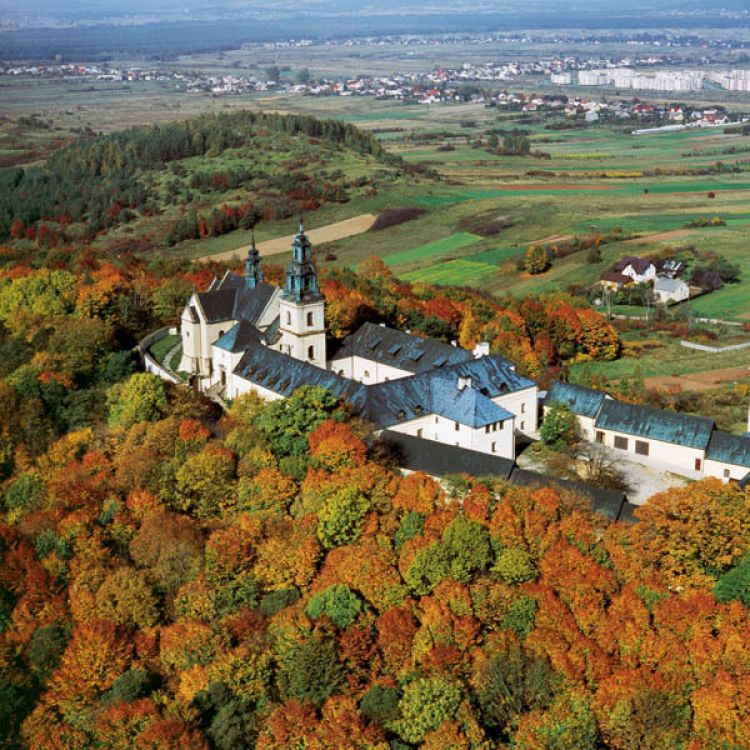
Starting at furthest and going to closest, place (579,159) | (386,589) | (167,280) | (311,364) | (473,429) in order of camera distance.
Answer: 1. (579,159)
2. (167,280)
3. (311,364)
4. (473,429)
5. (386,589)

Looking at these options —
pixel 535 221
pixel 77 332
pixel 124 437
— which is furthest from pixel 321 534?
pixel 535 221

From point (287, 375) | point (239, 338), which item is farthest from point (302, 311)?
point (239, 338)

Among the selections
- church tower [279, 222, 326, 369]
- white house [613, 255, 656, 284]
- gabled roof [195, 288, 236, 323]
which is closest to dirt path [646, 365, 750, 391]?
church tower [279, 222, 326, 369]

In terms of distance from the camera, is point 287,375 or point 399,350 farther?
point 399,350

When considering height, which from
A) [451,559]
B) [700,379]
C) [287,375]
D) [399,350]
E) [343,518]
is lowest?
[700,379]

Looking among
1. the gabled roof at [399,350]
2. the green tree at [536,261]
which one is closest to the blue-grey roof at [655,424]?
the gabled roof at [399,350]

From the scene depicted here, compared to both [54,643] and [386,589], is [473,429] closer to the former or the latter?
[386,589]

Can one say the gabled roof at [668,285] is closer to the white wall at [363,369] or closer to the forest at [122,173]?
the white wall at [363,369]

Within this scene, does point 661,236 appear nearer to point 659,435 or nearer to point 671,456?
point 659,435
